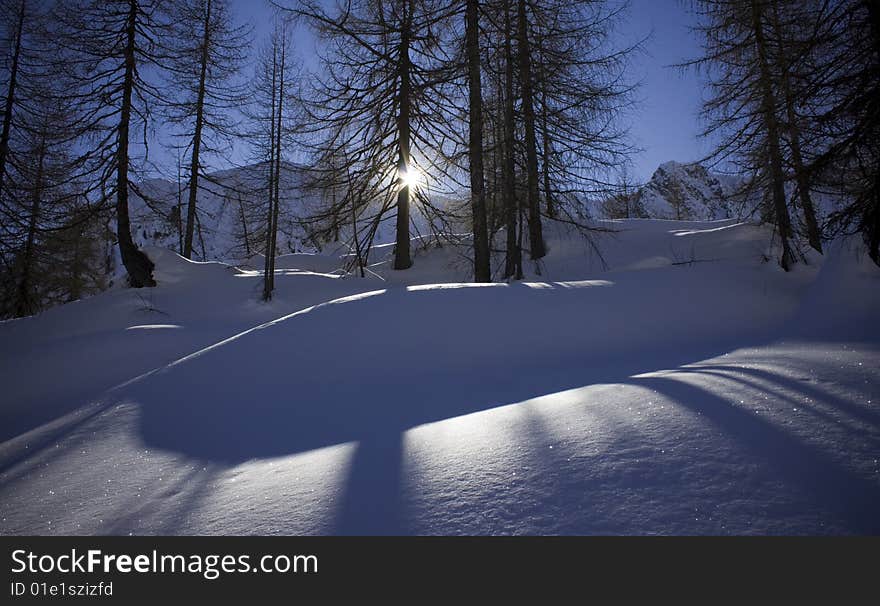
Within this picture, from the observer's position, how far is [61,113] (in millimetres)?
Answer: 11375

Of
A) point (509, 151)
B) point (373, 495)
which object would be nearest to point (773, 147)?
point (509, 151)

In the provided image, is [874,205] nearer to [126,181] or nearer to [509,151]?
[509,151]

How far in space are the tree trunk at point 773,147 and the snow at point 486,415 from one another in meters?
0.63

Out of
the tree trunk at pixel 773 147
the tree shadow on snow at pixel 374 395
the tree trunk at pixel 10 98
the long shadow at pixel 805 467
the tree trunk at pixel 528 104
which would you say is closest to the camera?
the long shadow at pixel 805 467

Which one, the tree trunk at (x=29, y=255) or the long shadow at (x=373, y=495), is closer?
the long shadow at (x=373, y=495)

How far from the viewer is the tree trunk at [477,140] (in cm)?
789

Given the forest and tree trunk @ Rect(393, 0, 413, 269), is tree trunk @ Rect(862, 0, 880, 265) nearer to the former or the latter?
Answer: the forest

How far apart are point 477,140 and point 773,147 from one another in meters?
5.43

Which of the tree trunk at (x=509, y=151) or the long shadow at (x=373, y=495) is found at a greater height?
the tree trunk at (x=509, y=151)

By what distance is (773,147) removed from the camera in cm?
683

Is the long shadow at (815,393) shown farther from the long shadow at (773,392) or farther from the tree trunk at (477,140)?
the tree trunk at (477,140)

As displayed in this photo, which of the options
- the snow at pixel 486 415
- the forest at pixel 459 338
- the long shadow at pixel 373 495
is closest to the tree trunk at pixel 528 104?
the forest at pixel 459 338
